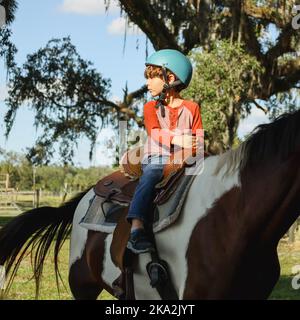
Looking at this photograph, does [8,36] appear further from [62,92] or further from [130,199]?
[130,199]

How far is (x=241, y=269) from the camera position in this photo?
290cm

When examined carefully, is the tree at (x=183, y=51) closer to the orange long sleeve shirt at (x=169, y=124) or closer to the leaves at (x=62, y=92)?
the leaves at (x=62, y=92)

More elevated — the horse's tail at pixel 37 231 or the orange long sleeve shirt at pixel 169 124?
the orange long sleeve shirt at pixel 169 124

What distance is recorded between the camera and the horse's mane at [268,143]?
9.48 feet

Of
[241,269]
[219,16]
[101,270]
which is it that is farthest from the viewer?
[219,16]

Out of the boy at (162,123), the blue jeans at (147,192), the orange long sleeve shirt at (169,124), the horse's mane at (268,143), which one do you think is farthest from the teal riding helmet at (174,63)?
the horse's mane at (268,143)

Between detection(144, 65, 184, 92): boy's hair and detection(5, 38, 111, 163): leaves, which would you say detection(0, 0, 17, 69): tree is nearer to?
detection(5, 38, 111, 163): leaves

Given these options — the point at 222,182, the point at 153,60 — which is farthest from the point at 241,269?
the point at 153,60

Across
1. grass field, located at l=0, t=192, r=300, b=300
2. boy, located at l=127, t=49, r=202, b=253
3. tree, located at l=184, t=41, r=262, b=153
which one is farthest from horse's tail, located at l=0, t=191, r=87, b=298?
tree, located at l=184, t=41, r=262, b=153

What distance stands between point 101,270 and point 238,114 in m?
15.0

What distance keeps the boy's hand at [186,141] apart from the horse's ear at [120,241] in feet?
1.76

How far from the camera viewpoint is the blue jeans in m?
3.24
